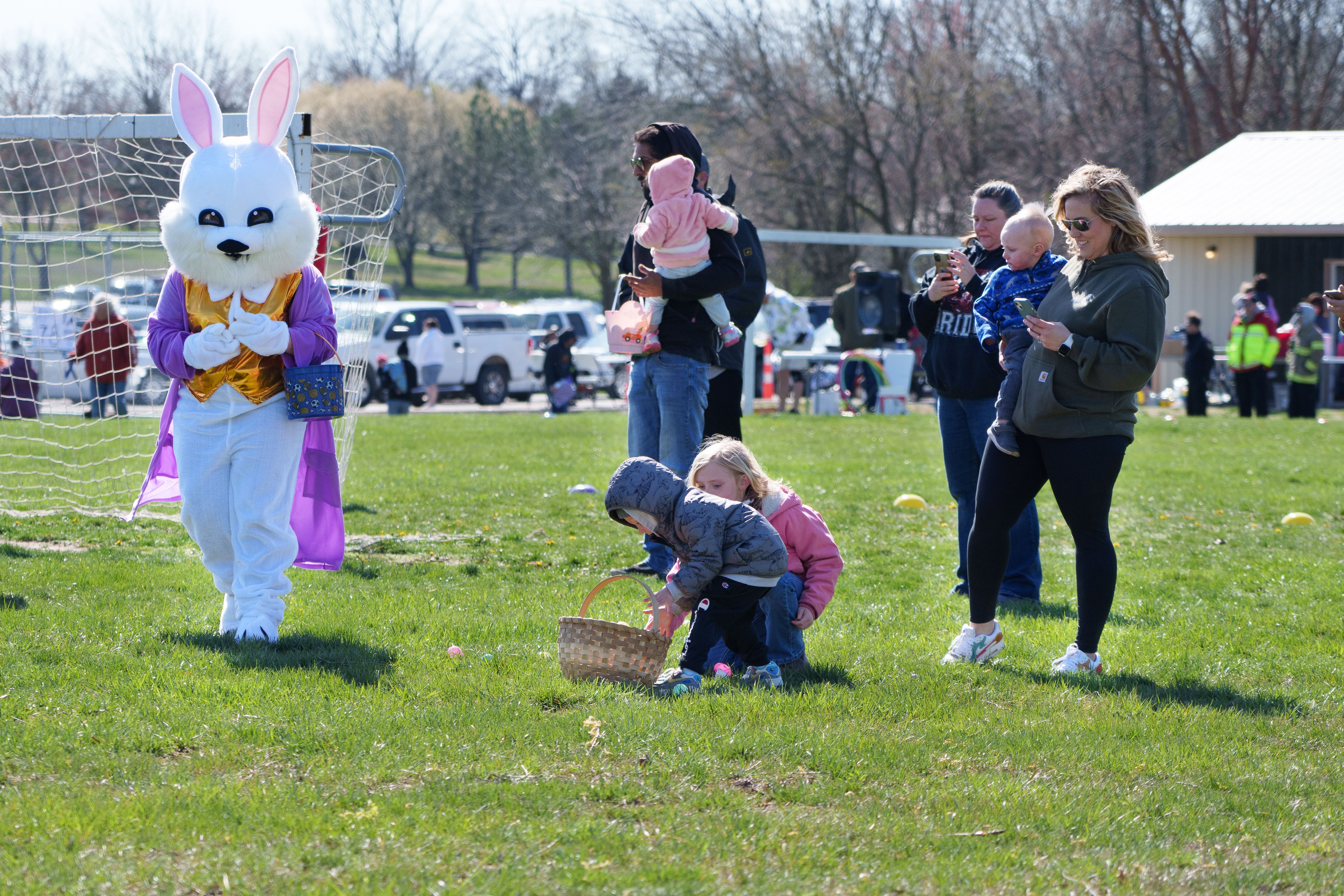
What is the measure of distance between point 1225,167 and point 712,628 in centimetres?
2354

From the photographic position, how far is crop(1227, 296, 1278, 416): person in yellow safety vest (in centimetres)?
1827

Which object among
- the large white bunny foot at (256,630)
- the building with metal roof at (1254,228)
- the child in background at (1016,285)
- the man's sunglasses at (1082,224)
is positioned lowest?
the large white bunny foot at (256,630)

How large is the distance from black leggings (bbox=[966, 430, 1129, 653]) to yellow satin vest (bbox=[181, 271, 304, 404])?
2685mm

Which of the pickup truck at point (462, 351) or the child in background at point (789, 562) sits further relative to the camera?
the pickup truck at point (462, 351)

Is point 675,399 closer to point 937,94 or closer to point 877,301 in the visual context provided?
point 877,301

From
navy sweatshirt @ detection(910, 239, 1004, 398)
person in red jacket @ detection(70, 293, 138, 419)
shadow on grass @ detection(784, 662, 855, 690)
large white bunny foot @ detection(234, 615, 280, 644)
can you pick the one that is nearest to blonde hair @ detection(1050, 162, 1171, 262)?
navy sweatshirt @ detection(910, 239, 1004, 398)

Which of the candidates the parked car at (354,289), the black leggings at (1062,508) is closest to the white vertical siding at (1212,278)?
the parked car at (354,289)

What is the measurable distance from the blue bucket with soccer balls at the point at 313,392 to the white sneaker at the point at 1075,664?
2812 millimetres

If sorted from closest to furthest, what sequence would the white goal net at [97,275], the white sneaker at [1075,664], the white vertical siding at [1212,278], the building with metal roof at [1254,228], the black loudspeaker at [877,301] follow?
the white sneaker at [1075,664], the white goal net at [97,275], the black loudspeaker at [877,301], the building with metal roof at [1254,228], the white vertical siding at [1212,278]

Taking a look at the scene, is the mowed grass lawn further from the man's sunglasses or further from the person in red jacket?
the person in red jacket

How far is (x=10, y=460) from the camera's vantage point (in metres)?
11.0

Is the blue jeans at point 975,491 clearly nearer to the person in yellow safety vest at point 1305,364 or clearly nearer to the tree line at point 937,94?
the person in yellow safety vest at point 1305,364

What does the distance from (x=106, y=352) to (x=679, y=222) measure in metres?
6.19

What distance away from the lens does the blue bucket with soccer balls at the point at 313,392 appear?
195 inches
